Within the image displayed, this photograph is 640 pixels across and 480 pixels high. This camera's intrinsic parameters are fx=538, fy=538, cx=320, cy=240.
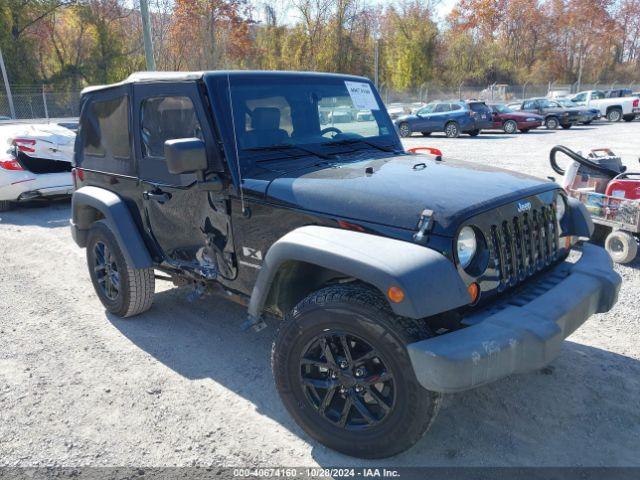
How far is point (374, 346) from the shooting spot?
260 centimetres

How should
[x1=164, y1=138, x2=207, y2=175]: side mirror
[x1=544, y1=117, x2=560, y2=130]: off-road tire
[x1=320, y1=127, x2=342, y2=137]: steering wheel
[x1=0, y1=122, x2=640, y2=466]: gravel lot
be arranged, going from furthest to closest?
[x1=544, y1=117, x2=560, y2=130]: off-road tire → [x1=320, y1=127, x2=342, y2=137]: steering wheel → [x1=164, y1=138, x2=207, y2=175]: side mirror → [x1=0, y1=122, x2=640, y2=466]: gravel lot

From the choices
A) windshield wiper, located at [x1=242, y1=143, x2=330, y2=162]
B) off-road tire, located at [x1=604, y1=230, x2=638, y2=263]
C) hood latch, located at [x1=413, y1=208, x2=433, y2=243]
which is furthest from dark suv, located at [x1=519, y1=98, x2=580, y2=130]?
hood latch, located at [x1=413, y1=208, x2=433, y2=243]

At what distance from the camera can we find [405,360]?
2502 millimetres

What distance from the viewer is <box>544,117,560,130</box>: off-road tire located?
2456cm

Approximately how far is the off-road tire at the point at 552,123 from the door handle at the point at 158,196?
24.3m

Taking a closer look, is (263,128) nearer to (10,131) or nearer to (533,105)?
(10,131)

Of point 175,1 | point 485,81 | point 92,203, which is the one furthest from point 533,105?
point 485,81

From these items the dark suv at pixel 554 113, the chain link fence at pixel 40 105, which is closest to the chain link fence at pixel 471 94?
the dark suv at pixel 554 113

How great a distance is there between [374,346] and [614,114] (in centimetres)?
3039

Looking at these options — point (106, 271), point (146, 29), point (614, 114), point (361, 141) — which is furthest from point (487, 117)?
point (106, 271)

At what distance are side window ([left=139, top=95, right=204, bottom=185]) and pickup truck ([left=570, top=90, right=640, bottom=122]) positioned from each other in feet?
91.9

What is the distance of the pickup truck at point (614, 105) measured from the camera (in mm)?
27578

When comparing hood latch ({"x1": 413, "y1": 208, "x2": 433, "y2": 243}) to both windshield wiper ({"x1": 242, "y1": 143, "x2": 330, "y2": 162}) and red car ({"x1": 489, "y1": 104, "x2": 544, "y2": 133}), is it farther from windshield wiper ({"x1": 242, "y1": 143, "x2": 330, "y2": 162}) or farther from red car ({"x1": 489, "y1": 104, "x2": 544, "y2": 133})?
red car ({"x1": 489, "y1": 104, "x2": 544, "y2": 133})

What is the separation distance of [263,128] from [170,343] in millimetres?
1910
